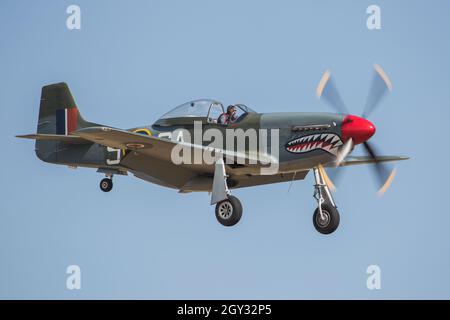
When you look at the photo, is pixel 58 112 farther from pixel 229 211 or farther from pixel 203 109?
pixel 229 211

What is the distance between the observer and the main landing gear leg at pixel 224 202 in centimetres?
1627

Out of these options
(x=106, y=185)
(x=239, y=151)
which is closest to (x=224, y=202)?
(x=239, y=151)

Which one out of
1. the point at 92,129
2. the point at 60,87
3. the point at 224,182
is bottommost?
the point at 224,182

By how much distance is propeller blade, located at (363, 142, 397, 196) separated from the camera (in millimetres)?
16781

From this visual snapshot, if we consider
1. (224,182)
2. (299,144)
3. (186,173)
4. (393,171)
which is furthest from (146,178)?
(393,171)

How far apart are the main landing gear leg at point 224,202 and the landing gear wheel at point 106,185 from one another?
13.2 ft

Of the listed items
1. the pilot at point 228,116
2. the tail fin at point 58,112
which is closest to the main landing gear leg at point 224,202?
the pilot at point 228,116

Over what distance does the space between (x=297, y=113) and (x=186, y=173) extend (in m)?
2.93

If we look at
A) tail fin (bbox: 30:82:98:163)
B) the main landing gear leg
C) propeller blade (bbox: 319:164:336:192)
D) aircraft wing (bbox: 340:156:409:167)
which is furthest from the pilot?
tail fin (bbox: 30:82:98:163)

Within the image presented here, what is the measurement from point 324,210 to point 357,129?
1.79 m

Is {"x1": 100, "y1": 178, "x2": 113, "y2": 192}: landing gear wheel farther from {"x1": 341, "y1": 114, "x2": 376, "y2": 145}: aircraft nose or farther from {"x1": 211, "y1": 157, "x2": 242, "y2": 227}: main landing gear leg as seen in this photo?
{"x1": 341, "y1": 114, "x2": 376, "y2": 145}: aircraft nose

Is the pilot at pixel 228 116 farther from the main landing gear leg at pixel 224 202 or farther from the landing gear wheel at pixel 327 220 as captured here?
the landing gear wheel at pixel 327 220

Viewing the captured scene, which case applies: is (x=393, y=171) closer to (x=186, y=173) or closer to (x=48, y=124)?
(x=186, y=173)

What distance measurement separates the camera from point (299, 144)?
53.8ft
